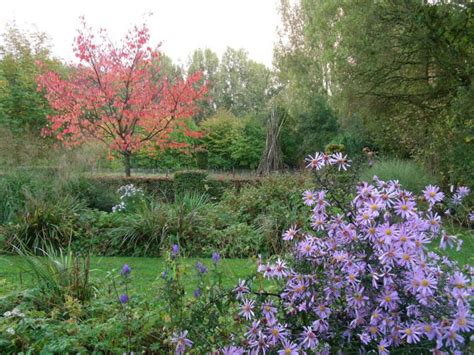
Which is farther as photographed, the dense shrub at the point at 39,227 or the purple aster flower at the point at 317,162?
the dense shrub at the point at 39,227

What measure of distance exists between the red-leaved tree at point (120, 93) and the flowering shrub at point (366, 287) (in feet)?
37.0

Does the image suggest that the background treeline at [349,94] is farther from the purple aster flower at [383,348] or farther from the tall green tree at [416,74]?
the purple aster flower at [383,348]

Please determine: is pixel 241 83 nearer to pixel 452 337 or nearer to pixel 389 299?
pixel 389 299

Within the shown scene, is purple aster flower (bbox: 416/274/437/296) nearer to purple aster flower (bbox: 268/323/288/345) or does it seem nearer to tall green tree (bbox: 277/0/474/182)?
purple aster flower (bbox: 268/323/288/345)

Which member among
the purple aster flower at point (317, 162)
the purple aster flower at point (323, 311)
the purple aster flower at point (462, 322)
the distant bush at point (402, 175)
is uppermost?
the purple aster flower at point (317, 162)

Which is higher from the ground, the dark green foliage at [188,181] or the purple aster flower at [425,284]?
the purple aster flower at [425,284]

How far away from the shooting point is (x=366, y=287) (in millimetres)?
1659

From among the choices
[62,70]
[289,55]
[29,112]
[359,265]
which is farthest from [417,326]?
[289,55]

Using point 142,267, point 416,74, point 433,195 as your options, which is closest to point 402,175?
point 416,74

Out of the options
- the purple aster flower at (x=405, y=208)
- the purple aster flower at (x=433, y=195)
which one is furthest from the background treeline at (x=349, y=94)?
the purple aster flower at (x=405, y=208)

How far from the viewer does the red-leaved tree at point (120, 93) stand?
12.5 meters

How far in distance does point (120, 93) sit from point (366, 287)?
1267cm

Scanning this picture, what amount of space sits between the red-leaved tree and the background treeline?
1.17m

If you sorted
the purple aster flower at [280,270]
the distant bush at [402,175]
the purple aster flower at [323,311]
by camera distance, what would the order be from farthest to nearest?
1. the distant bush at [402,175]
2. the purple aster flower at [280,270]
3. the purple aster flower at [323,311]
